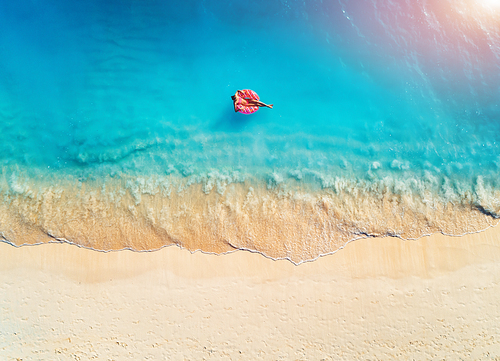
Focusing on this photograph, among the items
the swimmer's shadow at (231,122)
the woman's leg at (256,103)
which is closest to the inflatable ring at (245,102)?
the woman's leg at (256,103)

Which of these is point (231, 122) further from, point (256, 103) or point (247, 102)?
point (256, 103)

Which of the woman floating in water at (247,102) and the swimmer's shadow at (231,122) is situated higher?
the woman floating in water at (247,102)

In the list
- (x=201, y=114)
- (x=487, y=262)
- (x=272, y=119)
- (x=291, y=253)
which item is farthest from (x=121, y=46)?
(x=487, y=262)

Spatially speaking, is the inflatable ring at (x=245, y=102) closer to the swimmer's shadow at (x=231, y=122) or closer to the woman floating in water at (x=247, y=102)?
the woman floating in water at (x=247, y=102)

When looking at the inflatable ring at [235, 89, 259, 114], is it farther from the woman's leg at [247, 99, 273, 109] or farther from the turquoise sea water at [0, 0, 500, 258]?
the turquoise sea water at [0, 0, 500, 258]

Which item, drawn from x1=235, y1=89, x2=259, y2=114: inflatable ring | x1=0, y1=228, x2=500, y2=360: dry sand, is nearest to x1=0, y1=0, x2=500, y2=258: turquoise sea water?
x1=235, y1=89, x2=259, y2=114: inflatable ring

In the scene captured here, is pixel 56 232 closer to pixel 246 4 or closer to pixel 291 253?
pixel 291 253
